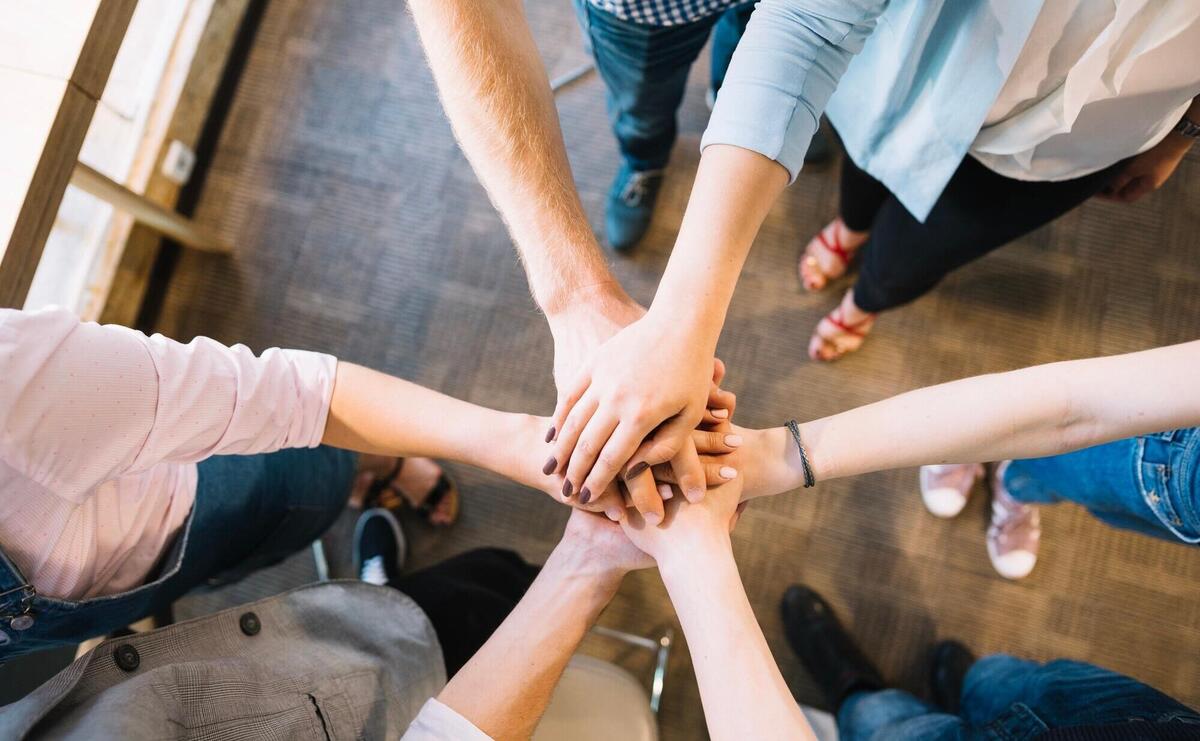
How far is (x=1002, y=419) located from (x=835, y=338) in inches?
33.0

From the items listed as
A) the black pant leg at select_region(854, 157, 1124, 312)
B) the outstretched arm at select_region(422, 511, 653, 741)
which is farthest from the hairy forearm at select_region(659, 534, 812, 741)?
the black pant leg at select_region(854, 157, 1124, 312)

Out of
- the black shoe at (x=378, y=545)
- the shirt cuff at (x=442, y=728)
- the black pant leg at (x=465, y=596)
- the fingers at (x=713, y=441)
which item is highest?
the fingers at (x=713, y=441)

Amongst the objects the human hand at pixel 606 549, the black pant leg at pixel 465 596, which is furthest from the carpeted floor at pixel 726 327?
the human hand at pixel 606 549

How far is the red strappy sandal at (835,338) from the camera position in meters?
1.76

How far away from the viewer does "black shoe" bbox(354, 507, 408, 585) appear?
1724 millimetres

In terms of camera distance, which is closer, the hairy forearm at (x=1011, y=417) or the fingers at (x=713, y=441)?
the hairy forearm at (x=1011, y=417)

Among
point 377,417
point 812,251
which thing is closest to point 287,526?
point 377,417

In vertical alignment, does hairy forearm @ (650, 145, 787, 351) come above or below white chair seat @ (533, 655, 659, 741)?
above

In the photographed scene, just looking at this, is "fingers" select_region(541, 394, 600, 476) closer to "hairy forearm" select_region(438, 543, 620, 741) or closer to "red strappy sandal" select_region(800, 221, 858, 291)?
"hairy forearm" select_region(438, 543, 620, 741)

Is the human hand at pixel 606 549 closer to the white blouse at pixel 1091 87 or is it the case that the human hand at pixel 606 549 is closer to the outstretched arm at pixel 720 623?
the outstretched arm at pixel 720 623

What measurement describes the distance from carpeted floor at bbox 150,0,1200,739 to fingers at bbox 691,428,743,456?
0.74m

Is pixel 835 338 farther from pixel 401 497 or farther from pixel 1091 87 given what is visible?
pixel 401 497

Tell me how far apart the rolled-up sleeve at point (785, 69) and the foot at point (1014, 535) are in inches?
46.8

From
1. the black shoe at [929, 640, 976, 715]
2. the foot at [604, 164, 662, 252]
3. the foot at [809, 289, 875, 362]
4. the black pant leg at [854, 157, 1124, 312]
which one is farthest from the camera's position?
the foot at [604, 164, 662, 252]
